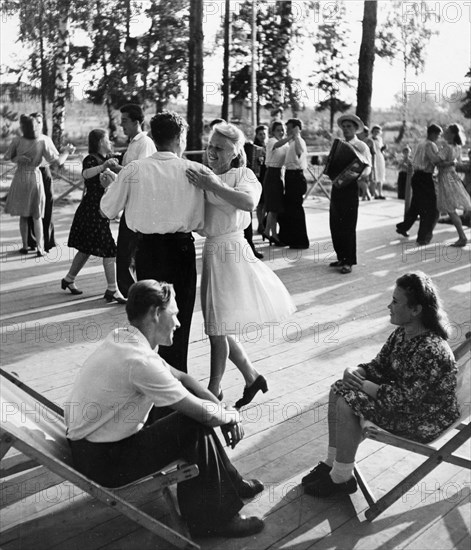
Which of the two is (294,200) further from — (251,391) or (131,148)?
(251,391)

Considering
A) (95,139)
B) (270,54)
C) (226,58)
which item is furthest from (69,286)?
(270,54)

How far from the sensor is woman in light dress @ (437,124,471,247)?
10.5 m

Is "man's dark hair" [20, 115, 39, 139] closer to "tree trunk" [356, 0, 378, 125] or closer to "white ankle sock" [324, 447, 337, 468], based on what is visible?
"white ankle sock" [324, 447, 337, 468]

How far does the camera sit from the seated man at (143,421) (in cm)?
308

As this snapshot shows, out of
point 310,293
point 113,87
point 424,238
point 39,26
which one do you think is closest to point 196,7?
point 39,26

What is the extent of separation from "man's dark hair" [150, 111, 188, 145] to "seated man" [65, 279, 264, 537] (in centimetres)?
128

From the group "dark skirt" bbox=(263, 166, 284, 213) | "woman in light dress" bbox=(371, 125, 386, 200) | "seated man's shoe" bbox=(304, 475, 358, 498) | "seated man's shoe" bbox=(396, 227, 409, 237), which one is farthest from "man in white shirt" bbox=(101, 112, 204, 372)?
"woman in light dress" bbox=(371, 125, 386, 200)

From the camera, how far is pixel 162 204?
425cm

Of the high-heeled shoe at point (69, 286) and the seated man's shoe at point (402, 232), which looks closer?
the high-heeled shoe at point (69, 286)

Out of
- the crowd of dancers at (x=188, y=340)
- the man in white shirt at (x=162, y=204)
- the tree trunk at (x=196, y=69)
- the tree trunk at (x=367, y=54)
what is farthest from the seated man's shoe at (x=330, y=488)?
the tree trunk at (x=367, y=54)

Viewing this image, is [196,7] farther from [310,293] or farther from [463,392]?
[463,392]

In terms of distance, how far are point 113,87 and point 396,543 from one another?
1777cm

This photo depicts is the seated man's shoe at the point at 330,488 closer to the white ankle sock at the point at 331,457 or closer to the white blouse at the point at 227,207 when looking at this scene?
the white ankle sock at the point at 331,457

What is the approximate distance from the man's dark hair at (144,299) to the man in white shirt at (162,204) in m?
1.06
